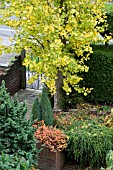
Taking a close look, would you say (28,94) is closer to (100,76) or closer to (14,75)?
(14,75)

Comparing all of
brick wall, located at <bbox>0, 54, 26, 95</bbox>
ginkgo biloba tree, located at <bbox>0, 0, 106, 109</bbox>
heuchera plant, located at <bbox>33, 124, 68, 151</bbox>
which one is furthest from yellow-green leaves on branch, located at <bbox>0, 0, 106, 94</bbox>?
brick wall, located at <bbox>0, 54, 26, 95</bbox>

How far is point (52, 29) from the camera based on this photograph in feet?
21.5

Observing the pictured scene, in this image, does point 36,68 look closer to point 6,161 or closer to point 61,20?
point 61,20

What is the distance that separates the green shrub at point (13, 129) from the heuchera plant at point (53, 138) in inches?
60.6

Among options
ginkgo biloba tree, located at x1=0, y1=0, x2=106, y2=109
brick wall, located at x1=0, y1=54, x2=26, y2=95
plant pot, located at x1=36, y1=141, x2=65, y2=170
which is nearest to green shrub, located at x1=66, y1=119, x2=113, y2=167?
plant pot, located at x1=36, y1=141, x2=65, y2=170

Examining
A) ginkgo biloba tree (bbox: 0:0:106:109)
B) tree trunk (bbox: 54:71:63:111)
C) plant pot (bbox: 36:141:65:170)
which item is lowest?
plant pot (bbox: 36:141:65:170)

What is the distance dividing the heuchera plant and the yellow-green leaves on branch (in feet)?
3.01

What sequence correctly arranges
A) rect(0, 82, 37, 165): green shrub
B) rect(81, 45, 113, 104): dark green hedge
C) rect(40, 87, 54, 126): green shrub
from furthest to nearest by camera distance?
rect(81, 45, 113, 104): dark green hedge
rect(40, 87, 54, 126): green shrub
rect(0, 82, 37, 165): green shrub

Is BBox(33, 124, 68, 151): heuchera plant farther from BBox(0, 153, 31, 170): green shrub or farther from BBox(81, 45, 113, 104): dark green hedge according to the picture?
BBox(81, 45, 113, 104): dark green hedge

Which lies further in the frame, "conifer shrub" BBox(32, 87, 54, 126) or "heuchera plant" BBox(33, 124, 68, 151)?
"conifer shrub" BBox(32, 87, 54, 126)

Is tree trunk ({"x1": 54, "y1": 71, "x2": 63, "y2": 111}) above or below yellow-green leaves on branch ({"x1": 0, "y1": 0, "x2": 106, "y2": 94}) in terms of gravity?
below

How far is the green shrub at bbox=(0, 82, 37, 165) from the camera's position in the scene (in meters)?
4.90

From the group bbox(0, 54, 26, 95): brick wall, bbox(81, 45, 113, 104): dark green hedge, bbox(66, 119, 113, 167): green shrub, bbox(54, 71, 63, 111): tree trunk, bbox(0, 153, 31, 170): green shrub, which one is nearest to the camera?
bbox(0, 153, 31, 170): green shrub

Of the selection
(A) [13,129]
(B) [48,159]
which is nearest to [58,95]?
(B) [48,159]
